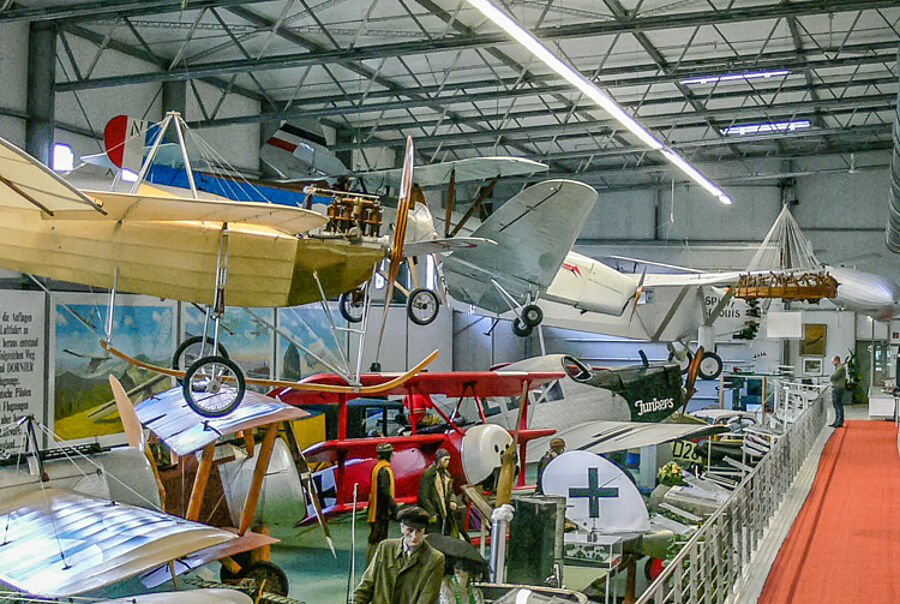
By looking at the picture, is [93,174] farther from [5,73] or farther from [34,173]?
[34,173]

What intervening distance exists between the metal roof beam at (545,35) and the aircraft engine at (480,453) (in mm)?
4430

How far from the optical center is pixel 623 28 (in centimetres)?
973

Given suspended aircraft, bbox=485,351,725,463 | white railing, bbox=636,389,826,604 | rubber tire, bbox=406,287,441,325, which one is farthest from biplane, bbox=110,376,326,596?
suspended aircraft, bbox=485,351,725,463

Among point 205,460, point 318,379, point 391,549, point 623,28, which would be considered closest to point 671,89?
point 623,28

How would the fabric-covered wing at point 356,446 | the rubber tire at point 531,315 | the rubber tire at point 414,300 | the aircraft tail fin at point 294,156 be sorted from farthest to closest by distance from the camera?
the rubber tire at point 531,315
the aircraft tail fin at point 294,156
the rubber tire at point 414,300
the fabric-covered wing at point 356,446

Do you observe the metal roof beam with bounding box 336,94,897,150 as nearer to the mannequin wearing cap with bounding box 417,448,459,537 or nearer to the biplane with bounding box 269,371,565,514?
the biplane with bounding box 269,371,565,514

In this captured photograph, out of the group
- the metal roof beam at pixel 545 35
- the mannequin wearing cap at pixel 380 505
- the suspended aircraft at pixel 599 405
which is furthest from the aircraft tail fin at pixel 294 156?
the mannequin wearing cap at pixel 380 505

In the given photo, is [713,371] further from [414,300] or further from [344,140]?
[344,140]

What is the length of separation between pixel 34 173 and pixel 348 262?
228cm

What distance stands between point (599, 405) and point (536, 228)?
2.72m

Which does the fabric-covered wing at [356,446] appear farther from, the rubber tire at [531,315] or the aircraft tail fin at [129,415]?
the rubber tire at [531,315]

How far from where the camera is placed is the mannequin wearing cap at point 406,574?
374 cm

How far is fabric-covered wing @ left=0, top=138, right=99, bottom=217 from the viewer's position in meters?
4.17

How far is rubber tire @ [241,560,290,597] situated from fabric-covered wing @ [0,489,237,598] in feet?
4.88
